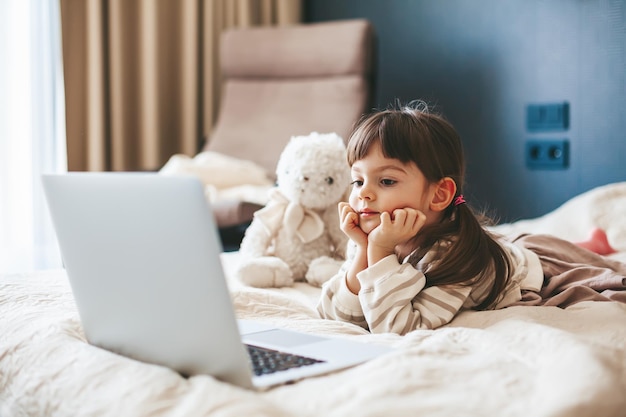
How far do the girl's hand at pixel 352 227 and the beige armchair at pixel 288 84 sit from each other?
1.74 metres

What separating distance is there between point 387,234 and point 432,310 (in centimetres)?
14

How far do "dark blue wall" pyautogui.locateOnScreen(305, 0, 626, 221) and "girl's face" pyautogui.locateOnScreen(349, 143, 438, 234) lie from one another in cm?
170

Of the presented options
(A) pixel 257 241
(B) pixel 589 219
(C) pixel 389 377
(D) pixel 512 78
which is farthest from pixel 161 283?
(D) pixel 512 78

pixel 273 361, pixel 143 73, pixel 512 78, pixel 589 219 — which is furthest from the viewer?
pixel 143 73

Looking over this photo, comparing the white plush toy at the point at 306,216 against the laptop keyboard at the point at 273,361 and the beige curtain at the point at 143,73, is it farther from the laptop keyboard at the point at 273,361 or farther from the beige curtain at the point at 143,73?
the beige curtain at the point at 143,73

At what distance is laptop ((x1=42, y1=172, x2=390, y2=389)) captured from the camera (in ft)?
2.65

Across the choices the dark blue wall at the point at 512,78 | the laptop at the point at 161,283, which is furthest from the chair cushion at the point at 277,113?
the laptop at the point at 161,283

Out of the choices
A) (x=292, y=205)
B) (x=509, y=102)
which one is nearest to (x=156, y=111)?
(x=509, y=102)

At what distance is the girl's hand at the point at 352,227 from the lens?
128 cm

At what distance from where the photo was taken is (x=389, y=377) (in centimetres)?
82

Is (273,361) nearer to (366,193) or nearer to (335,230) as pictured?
(366,193)

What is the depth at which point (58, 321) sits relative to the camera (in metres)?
1.14

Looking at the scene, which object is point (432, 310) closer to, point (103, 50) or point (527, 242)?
point (527, 242)

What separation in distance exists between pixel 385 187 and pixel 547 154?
5.93ft
